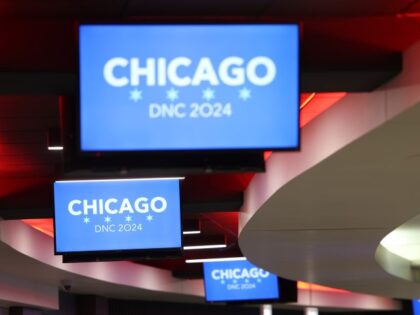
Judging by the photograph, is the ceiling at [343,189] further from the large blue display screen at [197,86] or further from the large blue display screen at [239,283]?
the large blue display screen at [239,283]

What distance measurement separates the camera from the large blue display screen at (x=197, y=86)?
4.69m

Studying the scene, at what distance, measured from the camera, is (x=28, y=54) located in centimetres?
517

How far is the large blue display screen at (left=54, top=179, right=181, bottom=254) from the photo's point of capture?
8.49 m

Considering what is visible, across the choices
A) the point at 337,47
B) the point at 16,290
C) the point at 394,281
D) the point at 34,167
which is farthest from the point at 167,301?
the point at 337,47

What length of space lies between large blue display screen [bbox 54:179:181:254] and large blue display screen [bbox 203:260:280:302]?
7.62m

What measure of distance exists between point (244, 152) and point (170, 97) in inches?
17.3

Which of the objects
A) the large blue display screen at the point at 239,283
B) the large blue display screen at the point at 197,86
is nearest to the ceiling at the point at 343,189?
the large blue display screen at the point at 197,86

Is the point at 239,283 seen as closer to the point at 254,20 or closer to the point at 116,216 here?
the point at 116,216

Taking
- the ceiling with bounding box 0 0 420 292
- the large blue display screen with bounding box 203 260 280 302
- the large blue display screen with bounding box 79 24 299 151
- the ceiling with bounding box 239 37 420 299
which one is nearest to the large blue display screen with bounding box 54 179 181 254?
the ceiling with bounding box 239 37 420 299

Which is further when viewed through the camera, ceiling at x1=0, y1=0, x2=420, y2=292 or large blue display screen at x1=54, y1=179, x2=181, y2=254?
large blue display screen at x1=54, y1=179, x2=181, y2=254

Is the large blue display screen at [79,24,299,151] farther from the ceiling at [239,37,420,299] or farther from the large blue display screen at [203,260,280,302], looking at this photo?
the large blue display screen at [203,260,280,302]

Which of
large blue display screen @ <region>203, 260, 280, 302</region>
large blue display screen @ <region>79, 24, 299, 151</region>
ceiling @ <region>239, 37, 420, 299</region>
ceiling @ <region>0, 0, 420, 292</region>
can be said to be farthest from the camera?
large blue display screen @ <region>203, 260, 280, 302</region>

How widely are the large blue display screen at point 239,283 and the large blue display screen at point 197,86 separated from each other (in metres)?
11.5

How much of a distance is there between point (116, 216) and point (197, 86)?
408cm
